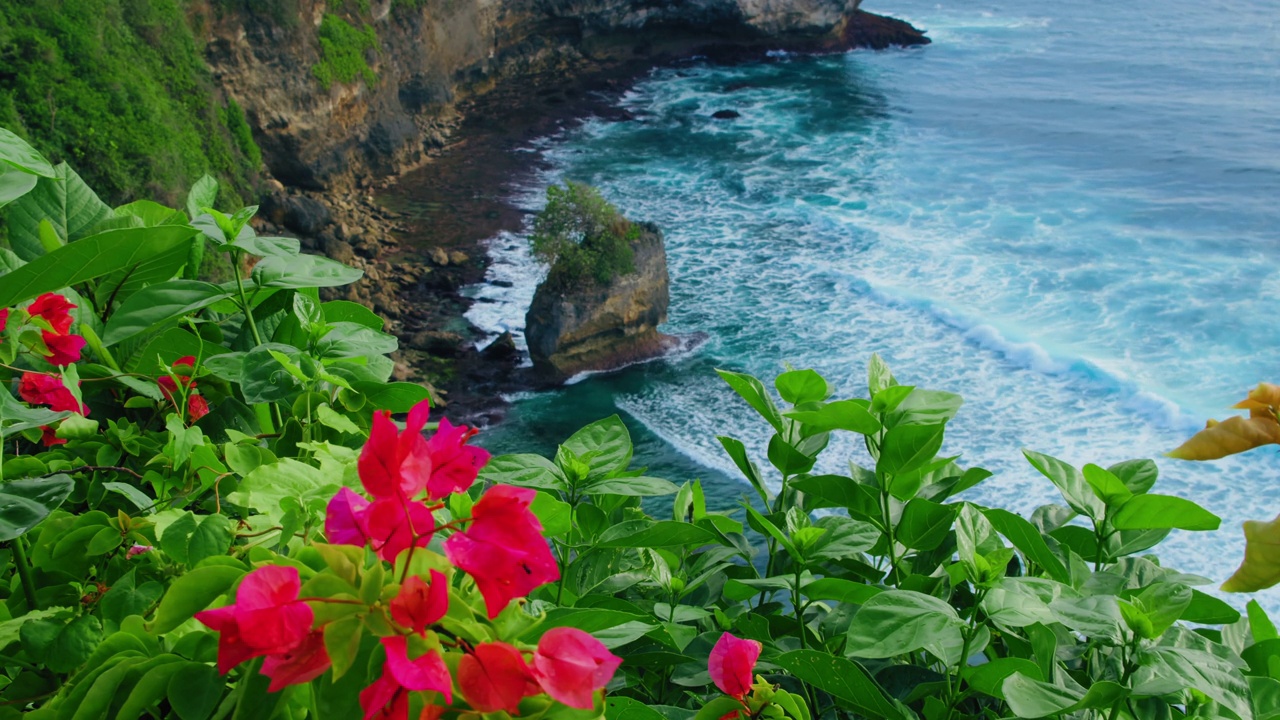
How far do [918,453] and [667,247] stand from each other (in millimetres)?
17191

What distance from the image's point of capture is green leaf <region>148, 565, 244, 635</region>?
28.5 inches

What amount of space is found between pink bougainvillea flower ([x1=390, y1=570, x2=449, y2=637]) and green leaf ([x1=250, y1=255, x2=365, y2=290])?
593 mm

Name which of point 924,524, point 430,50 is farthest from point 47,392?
point 430,50

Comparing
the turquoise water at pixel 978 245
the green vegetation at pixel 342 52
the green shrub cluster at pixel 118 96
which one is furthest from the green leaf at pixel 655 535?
the green vegetation at pixel 342 52

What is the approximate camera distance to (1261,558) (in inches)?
25.6

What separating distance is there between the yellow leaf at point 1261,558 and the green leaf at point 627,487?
53 cm

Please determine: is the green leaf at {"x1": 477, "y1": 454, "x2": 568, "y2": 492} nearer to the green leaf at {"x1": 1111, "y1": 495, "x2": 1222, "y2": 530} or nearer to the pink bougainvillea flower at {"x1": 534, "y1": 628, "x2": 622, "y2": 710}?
the pink bougainvillea flower at {"x1": 534, "y1": 628, "x2": 622, "y2": 710}

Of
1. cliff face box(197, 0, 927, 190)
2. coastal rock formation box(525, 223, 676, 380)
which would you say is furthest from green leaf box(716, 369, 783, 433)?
cliff face box(197, 0, 927, 190)

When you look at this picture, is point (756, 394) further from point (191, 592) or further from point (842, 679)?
point (191, 592)

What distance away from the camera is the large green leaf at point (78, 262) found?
0.87 m

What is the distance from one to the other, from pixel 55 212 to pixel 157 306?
398 mm

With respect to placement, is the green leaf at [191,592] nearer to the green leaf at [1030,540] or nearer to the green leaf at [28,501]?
the green leaf at [28,501]

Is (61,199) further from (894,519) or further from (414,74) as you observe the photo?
(414,74)

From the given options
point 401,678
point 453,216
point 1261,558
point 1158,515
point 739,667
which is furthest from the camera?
point 453,216
